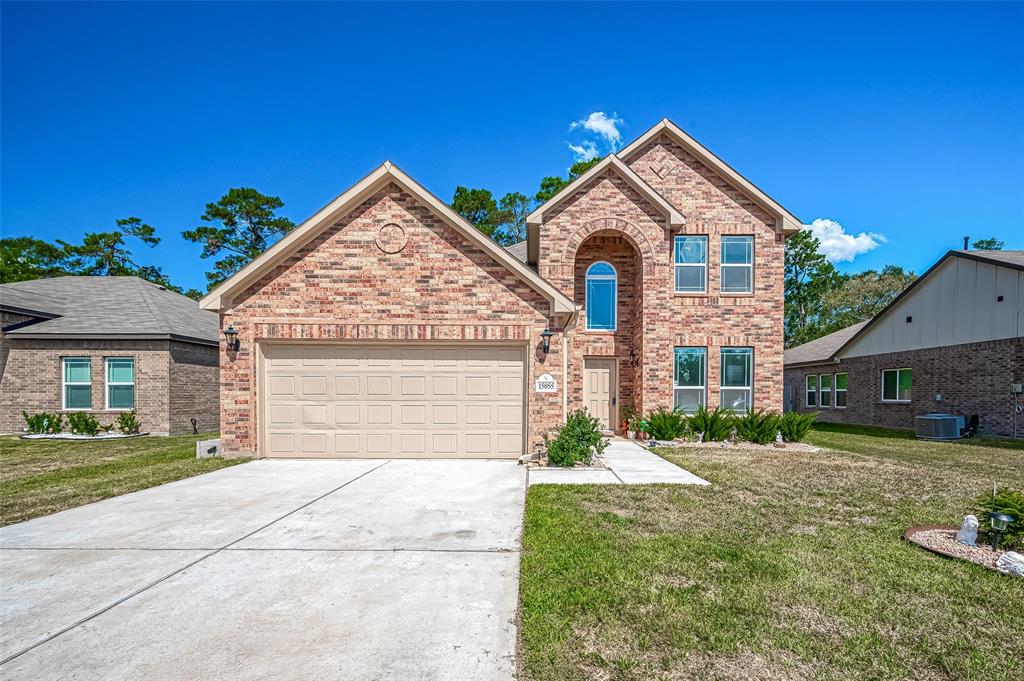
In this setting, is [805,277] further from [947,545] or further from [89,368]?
[89,368]

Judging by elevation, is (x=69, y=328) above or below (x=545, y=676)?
above

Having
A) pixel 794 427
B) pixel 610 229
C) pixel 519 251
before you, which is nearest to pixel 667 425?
pixel 794 427

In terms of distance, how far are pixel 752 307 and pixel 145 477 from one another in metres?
14.8

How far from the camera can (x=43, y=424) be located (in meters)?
14.6

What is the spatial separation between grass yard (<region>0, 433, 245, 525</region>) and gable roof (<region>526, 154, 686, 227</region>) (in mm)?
9691

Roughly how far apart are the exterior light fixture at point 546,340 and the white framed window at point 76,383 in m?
14.8

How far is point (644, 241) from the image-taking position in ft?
44.7

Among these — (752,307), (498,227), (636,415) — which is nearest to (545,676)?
(636,415)

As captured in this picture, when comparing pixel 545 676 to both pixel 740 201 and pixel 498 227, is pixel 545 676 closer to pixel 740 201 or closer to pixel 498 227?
pixel 740 201

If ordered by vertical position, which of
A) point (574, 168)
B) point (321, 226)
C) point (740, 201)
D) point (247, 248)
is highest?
point (574, 168)

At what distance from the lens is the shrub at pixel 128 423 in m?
14.7

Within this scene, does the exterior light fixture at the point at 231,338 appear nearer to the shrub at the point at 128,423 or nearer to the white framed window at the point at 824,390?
the shrub at the point at 128,423

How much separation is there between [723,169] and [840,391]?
46.3 ft

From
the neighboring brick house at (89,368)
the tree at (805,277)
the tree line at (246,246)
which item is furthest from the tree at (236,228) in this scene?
the tree at (805,277)
